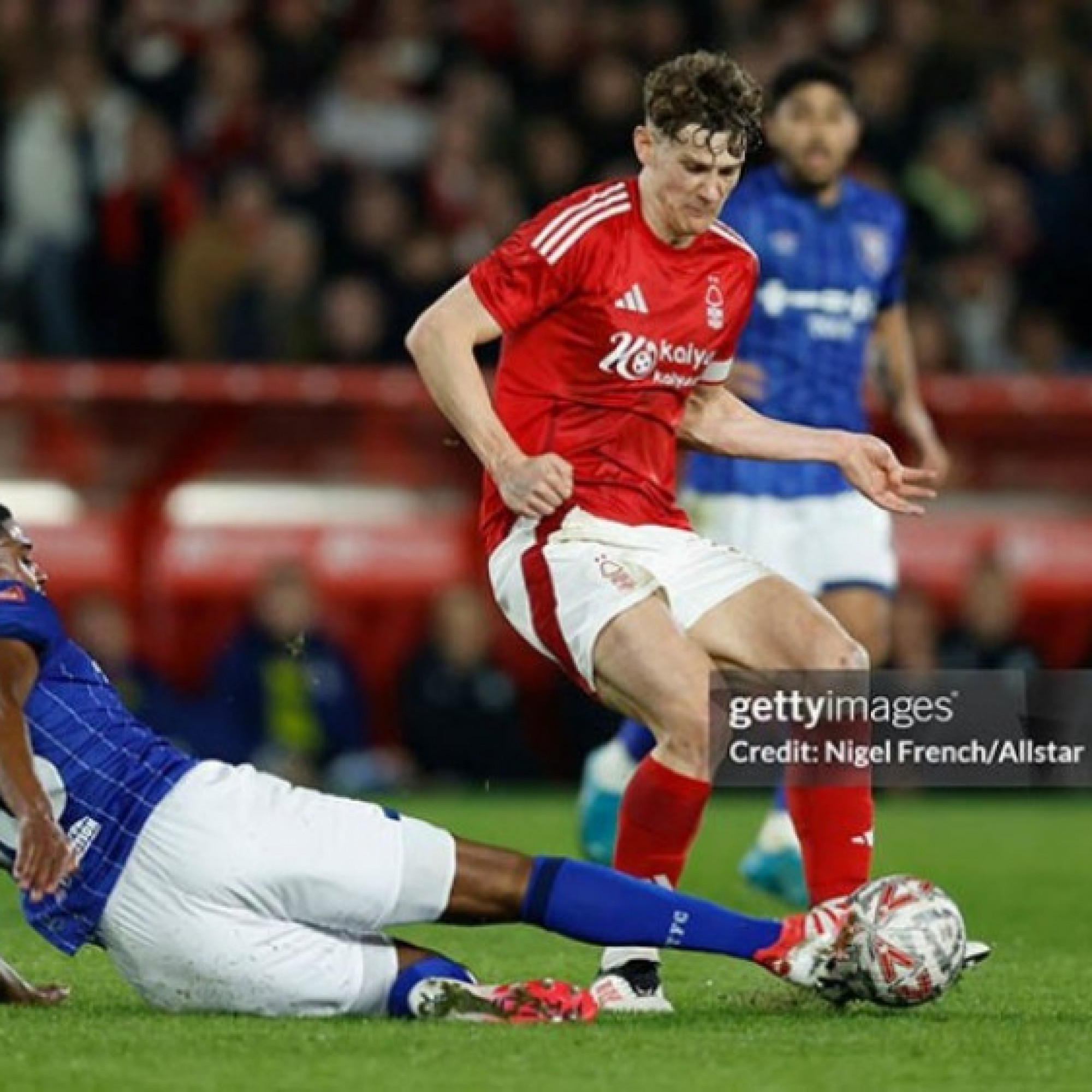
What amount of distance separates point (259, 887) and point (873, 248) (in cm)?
464

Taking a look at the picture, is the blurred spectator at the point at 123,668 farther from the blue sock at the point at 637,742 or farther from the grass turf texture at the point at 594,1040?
the grass turf texture at the point at 594,1040

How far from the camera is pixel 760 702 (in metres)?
8.10

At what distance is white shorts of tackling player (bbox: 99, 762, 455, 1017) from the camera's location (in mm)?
6992

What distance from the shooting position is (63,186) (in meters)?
17.3

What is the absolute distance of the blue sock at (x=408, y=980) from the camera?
7.19 meters

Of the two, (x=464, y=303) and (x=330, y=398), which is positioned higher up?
(x=464, y=303)

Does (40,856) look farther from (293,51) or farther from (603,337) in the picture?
(293,51)

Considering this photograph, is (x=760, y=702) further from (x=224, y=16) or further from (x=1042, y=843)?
(x=224, y=16)

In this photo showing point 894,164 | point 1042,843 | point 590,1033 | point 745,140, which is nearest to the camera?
point 590,1033

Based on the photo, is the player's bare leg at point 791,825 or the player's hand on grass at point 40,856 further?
the player's bare leg at point 791,825

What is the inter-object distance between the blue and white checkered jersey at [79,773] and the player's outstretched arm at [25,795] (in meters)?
0.08

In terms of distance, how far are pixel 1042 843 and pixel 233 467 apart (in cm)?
512

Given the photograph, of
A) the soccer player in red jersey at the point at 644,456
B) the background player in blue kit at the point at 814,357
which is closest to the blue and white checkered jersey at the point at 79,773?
the soccer player in red jersey at the point at 644,456

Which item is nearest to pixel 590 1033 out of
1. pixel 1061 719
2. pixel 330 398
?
pixel 1061 719
